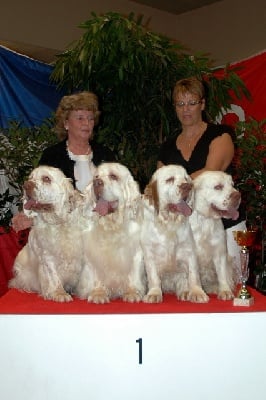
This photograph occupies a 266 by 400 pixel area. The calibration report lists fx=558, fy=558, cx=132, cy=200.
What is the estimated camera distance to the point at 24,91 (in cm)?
641

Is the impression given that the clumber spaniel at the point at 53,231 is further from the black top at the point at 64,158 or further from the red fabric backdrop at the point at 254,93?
the red fabric backdrop at the point at 254,93

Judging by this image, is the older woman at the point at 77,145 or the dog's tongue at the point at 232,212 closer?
the dog's tongue at the point at 232,212

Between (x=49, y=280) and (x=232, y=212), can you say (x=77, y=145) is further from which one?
(x=232, y=212)

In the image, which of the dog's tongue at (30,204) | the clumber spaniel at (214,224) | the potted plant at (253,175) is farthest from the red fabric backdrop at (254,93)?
the dog's tongue at (30,204)

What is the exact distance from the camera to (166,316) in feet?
7.64

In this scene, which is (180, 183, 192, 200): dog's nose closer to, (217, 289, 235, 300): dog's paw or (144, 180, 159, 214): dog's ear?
(144, 180, 159, 214): dog's ear

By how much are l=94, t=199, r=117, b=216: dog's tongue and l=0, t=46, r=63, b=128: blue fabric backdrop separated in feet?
12.2

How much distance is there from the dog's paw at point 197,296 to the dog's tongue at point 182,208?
37 centimetres

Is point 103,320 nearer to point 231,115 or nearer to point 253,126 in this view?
point 253,126

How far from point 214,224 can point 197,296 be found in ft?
1.18

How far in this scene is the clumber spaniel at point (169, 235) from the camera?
2518mm

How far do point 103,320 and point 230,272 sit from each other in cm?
77

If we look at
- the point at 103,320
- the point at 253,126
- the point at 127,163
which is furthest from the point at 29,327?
the point at 253,126

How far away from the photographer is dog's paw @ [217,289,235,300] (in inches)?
104
